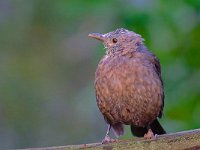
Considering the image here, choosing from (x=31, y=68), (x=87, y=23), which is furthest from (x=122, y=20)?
Answer: (x=31, y=68)

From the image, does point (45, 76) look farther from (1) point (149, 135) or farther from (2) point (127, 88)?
(1) point (149, 135)

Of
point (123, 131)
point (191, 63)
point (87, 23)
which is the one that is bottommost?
point (123, 131)

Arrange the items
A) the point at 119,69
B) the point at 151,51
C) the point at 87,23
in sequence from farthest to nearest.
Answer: the point at 87,23 → the point at 151,51 → the point at 119,69

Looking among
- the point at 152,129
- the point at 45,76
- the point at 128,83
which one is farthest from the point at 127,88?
the point at 45,76

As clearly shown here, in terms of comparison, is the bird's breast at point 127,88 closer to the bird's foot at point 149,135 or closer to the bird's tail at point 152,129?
the bird's foot at point 149,135

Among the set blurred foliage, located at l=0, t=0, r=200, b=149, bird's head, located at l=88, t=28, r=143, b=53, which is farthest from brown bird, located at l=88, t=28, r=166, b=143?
blurred foliage, located at l=0, t=0, r=200, b=149

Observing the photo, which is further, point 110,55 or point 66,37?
point 66,37

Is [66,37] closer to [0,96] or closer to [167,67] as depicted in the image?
[0,96]
